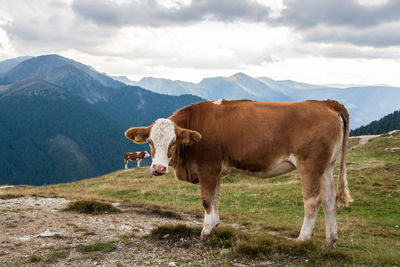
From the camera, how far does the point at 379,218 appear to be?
50.6 feet

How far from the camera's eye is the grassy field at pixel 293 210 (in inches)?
301

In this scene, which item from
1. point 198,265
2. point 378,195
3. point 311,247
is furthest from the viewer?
point 378,195

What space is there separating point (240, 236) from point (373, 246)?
4.01m

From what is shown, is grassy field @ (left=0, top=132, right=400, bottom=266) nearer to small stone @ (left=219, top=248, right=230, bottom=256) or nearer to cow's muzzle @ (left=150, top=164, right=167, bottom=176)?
small stone @ (left=219, top=248, right=230, bottom=256)

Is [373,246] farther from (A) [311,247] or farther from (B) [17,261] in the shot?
(B) [17,261]

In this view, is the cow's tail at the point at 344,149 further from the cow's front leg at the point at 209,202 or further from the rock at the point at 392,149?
the rock at the point at 392,149

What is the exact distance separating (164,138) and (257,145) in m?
2.33

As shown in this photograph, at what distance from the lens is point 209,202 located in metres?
8.70

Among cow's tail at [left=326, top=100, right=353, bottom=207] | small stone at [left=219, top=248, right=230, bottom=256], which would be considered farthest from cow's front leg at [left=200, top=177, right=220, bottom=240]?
cow's tail at [left=326, top=100, right=353, bottom=207]

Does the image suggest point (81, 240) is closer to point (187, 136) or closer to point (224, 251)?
point (224, 251)

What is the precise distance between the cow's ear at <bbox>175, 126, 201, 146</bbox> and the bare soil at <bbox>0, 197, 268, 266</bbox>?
2.66 metres

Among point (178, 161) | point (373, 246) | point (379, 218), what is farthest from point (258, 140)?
point (379, 218)

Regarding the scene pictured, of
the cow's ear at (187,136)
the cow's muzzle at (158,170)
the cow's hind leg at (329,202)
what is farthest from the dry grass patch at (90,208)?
the cow's hind leg at (329,202)

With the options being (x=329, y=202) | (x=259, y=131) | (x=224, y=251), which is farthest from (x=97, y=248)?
(x=329, y=202)
